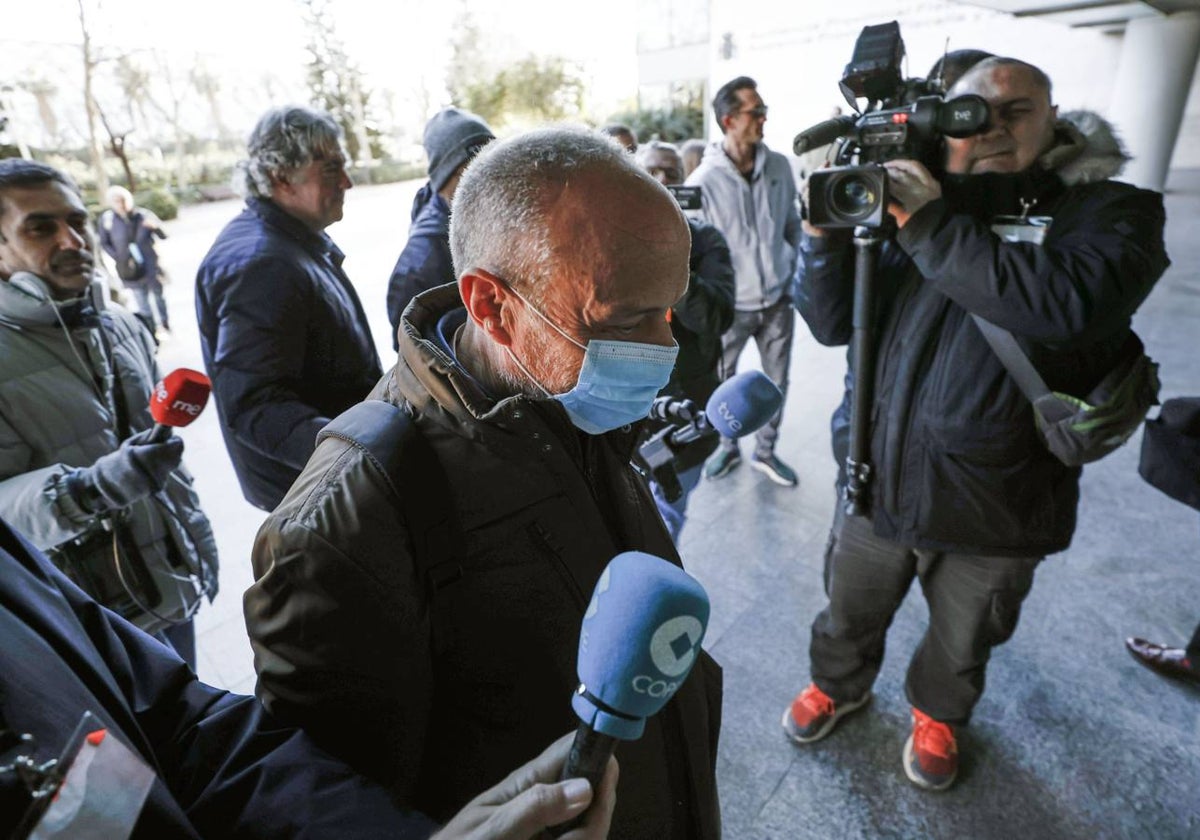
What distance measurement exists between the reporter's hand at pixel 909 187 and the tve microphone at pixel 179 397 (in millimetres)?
1769

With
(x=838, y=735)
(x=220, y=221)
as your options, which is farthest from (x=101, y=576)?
(x=220, y=221)

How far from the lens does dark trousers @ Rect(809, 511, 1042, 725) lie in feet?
6.10

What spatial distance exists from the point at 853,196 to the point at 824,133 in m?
0.23

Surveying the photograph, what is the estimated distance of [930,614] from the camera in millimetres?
2049

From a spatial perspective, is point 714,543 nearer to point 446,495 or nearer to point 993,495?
point 993,495

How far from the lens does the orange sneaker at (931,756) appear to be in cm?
200

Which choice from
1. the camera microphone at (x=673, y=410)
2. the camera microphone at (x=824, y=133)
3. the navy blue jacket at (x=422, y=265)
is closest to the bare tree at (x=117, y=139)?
the navy blue jacket at (x=422, y=265)

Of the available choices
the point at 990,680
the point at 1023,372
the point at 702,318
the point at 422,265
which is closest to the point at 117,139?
the point at 422,265

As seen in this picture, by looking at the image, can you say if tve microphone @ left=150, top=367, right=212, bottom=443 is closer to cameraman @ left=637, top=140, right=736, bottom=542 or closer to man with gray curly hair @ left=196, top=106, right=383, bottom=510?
man with gray curly hair @ left=196, top=106, right=383, bottom=510

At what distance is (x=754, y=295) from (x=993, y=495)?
89.4 inches

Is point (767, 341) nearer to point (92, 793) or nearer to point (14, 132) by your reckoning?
point (92, 793)

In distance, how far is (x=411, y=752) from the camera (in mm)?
955

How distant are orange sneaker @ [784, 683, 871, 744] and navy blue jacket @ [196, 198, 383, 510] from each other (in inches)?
71.2

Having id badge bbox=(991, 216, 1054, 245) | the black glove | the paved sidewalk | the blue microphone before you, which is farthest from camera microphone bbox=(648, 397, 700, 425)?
the paved sidewalk
